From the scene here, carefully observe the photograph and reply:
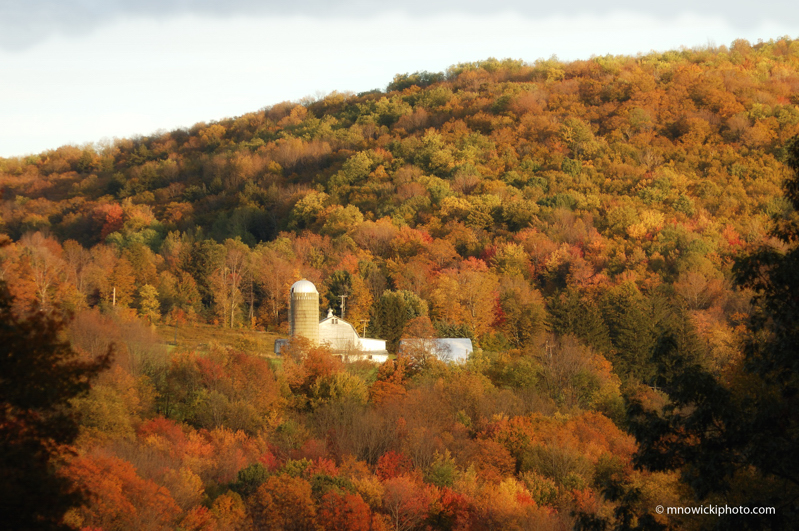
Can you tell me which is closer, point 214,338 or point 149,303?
point 214,338

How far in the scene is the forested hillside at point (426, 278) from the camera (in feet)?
112

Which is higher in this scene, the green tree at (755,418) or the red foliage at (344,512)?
the green tree at (755,418)

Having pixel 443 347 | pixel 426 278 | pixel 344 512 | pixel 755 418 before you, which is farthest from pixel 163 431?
pixel 426 278

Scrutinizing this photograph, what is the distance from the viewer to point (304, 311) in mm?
48406

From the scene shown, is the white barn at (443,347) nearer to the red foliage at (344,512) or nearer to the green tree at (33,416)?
the red foliage at (344,512)

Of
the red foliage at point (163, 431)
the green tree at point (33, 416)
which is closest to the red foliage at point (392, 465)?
the red foliage at point (163, 431)

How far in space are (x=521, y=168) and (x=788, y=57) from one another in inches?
2094

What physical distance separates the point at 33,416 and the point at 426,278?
2408 inches

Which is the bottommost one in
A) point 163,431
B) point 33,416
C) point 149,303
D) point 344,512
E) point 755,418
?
point 344,512

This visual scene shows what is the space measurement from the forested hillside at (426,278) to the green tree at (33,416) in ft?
2.16

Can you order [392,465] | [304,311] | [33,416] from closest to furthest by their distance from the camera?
[33,416] < [392,465] < [304,311]

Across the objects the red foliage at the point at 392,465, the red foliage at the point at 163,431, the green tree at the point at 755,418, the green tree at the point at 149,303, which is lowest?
the red foliage at the point at 392,465

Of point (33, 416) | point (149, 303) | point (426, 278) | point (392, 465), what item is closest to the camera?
point (33, 416)

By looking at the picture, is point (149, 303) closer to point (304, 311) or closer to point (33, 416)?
point (304, 311)
